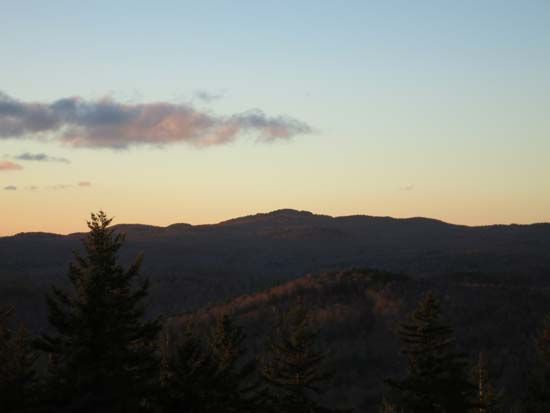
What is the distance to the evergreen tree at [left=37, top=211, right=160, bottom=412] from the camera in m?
20.4

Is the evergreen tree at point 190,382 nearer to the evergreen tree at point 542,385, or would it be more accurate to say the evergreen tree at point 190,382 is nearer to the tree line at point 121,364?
the tree line at point 121,364

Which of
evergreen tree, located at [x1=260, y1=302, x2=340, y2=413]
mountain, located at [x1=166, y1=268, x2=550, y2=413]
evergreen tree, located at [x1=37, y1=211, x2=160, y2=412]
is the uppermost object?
evergreen tree, located at [x1=37, y1=211, x2=160, y2=412]

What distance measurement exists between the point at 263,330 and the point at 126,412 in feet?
391

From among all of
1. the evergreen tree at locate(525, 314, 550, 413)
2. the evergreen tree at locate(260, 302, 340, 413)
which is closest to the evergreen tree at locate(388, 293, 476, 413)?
the evergreen tree at locate(260, 302, 340, 413)

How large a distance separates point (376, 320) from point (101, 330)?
117m

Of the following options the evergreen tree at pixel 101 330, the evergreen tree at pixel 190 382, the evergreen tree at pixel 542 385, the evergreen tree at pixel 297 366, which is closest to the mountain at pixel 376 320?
the evergreen tree at pixel 542 385

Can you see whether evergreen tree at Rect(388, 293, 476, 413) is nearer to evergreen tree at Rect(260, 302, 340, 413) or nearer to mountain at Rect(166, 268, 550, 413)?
evergreen tree at Rect(260, 302, 340, 413)

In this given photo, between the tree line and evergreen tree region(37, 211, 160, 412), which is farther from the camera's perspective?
evergreen tree region(37, 211, 160, 412)

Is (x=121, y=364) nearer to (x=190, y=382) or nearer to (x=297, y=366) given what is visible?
(x=190, y=382)

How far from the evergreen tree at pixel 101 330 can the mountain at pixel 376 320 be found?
74.4m

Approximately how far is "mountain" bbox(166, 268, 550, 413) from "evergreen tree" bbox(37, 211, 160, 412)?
244ft

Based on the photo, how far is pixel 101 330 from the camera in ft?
71.9

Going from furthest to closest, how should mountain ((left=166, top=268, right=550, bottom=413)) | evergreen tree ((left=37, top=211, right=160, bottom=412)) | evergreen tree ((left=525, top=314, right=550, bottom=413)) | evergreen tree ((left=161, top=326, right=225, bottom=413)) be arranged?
mountain ((left=166, top=268, right=550, bottom=413)) → evergreen tree ((left=525, top=314, right=550, bottom=413)) → evergreen tree ((left=161, top=326, right=225, bottom=413)) → evergreen tree ((left=37, top=211, right=160, bottom=412))

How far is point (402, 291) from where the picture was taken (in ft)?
466
